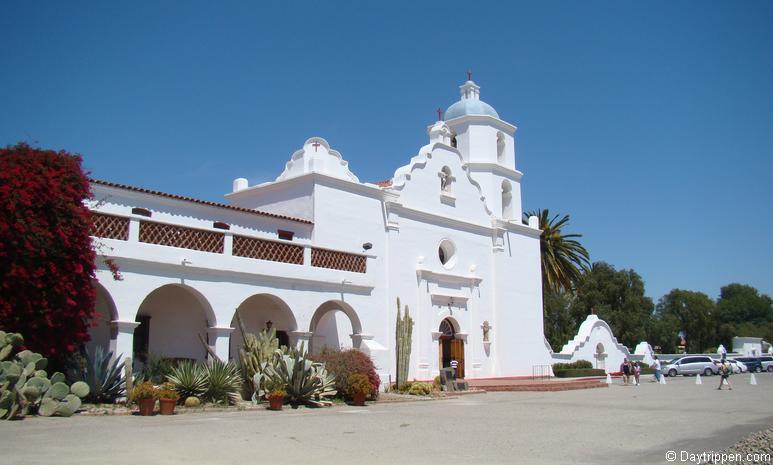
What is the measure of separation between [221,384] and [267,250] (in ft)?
17.2

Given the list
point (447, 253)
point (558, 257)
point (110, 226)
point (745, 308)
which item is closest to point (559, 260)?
point (558, 257)

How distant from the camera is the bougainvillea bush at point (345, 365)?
19.9 m

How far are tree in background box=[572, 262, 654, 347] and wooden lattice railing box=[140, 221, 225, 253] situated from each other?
173 feet

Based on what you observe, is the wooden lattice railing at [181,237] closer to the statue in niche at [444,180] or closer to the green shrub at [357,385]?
the green shrub at [357,385]

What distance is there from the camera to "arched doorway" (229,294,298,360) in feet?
75.0

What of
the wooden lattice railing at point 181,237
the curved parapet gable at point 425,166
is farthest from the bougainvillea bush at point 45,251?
the curved parapet gable at point 425,166

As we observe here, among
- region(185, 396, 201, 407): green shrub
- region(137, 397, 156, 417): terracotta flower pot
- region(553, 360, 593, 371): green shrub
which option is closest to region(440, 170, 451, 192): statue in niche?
region(553, 360, 593, 371): green shrub

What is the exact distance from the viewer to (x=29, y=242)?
574 inches

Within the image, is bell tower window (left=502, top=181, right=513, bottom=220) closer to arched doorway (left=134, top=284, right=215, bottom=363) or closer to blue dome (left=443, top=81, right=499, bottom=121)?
blue dome (left=443, top=81, right=499, bottom=121)

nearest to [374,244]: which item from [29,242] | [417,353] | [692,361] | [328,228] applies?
[328,228]

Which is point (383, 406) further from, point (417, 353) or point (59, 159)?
point (59, 159)

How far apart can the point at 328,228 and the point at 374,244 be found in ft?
7.90

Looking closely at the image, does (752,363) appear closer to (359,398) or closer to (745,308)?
(359,398)

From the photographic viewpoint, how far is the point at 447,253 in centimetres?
3161
